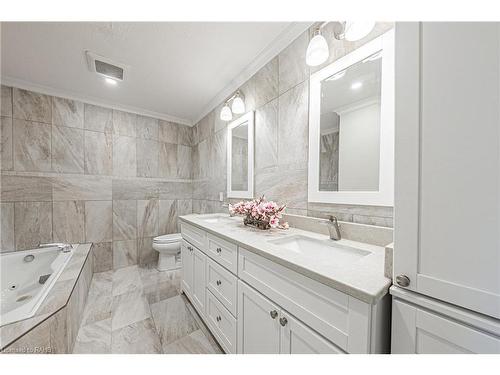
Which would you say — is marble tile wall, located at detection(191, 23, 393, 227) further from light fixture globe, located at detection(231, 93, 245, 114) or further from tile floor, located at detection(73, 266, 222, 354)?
tile floor, located at detection(73, 266, 222, 354)

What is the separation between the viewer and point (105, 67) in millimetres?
1781

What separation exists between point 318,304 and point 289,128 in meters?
1.17

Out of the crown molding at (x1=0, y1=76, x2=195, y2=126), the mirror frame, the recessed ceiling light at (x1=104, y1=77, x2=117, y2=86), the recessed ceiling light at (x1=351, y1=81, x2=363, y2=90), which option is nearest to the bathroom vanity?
the mirror frame

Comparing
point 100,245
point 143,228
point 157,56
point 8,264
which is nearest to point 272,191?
point 157,56

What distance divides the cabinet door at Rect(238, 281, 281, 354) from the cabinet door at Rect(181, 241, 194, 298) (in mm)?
796

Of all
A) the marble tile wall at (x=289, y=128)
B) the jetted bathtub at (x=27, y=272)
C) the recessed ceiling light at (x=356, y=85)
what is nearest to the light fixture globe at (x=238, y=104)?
the marble tile wall at (x=289, y=128)

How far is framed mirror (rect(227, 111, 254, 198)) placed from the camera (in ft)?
5.93

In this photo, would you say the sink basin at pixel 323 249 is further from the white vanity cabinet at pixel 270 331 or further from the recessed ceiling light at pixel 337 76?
the recessed ceiling light at pixel 337 76

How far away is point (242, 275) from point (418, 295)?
2.38ft

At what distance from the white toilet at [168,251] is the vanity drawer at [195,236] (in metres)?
0.75

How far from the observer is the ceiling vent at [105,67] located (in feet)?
5.38

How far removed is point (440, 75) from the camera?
0.46 m
